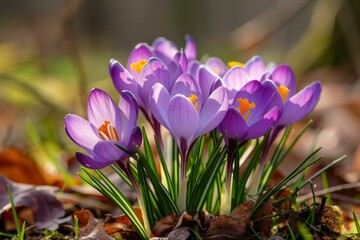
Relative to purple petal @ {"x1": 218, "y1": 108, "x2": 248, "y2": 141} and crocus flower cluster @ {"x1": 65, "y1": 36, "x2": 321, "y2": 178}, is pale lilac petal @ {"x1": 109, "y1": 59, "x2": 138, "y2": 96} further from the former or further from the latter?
purple petal @ {"x1": 218, "y1": 108, "x2": 248, "y2": 141}

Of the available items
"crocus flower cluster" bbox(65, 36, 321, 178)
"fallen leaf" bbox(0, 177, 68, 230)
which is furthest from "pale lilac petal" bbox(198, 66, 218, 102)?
"fallen leaf" bbox(0, 177, 68, 230)

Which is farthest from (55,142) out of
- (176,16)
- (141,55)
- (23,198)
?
(176,16)

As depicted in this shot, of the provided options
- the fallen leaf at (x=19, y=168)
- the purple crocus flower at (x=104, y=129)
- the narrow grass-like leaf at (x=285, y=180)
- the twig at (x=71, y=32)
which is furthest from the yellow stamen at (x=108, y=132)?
the twig at (x=71, y=32)

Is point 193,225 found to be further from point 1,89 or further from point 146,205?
point 1,89

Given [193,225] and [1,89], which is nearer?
[193,225]

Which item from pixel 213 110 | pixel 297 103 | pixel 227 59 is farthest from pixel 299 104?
pixel 227 59

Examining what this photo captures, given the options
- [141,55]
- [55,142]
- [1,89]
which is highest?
[1,89]
